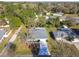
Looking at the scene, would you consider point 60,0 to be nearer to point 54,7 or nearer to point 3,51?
point 54,7

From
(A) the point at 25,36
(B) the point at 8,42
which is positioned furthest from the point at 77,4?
(B) the point at 8,42

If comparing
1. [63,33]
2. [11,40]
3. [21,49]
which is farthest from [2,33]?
[63,33]

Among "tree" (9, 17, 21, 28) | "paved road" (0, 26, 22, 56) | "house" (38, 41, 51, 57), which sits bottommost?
"house" (38, 41, 51, 57)

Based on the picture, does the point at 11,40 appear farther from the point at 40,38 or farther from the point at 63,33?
the point at 63,33

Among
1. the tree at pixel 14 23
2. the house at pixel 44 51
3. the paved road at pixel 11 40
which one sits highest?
the tree at pixel 14 23

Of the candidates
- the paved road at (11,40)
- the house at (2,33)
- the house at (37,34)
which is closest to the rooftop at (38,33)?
the house at (37,34)

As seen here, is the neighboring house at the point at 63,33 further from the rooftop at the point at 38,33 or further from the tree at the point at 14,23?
the tree at the point at 14,23

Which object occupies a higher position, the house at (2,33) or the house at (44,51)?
the house at (2,33)

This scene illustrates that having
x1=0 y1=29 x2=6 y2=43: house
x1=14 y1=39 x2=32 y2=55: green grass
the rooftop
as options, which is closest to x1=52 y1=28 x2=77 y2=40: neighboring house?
the rooftop

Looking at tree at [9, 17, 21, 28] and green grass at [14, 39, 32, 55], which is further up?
tree at [9, 17, 21, 28]

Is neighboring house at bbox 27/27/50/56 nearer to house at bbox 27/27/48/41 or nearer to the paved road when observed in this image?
house at bbox 27/27/48/41

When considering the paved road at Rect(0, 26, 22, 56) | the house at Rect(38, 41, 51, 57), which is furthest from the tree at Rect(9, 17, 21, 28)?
the house at Rect(38, 41, 51, 57)
